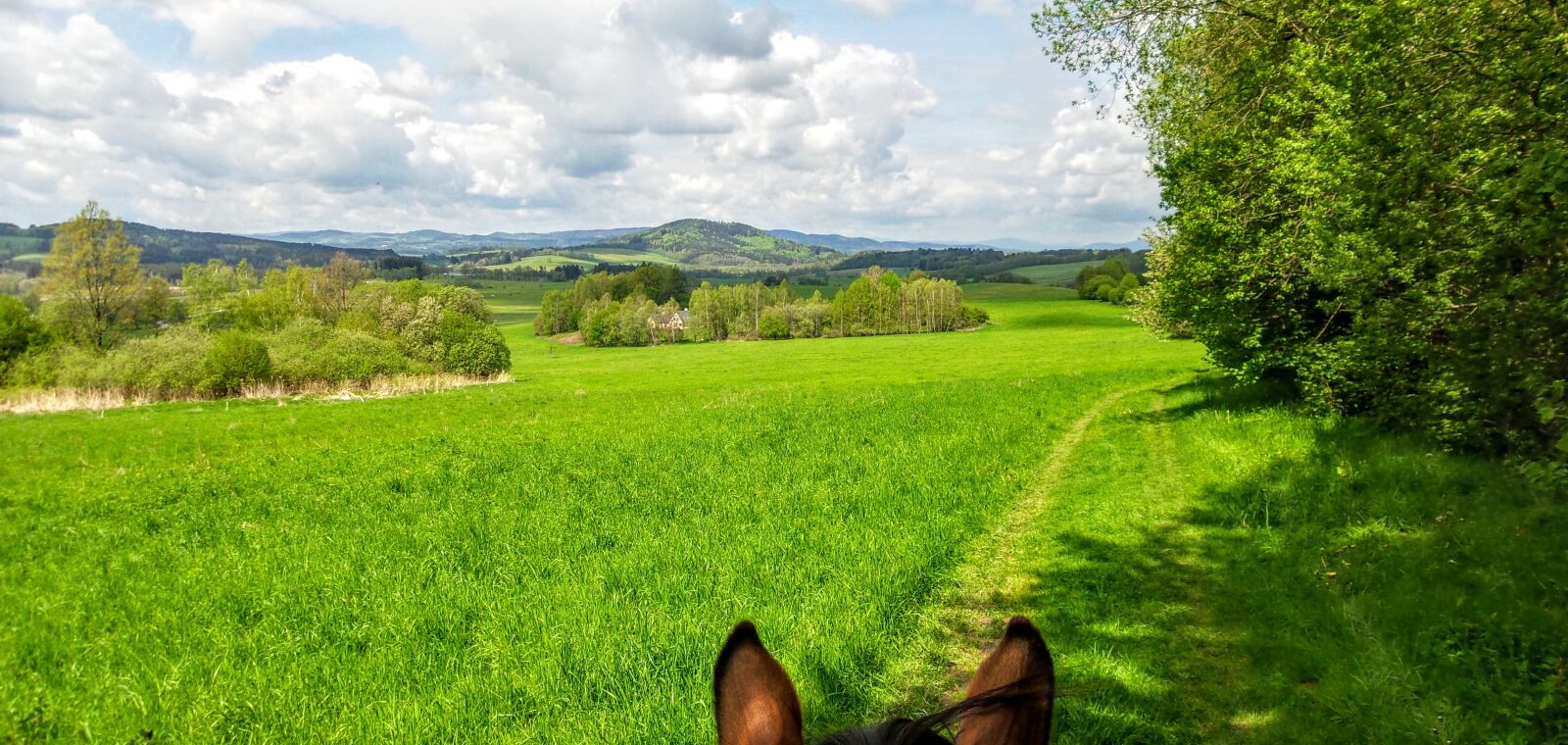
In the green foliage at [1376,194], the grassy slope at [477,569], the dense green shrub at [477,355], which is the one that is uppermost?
the green foliage at [1376,194]

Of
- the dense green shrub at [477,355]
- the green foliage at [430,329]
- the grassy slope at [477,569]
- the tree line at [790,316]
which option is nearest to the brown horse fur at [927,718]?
the grassy slope at [477,569]

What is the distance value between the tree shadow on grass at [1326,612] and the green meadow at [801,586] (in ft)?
0.11

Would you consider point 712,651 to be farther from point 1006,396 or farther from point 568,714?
point 1006,396

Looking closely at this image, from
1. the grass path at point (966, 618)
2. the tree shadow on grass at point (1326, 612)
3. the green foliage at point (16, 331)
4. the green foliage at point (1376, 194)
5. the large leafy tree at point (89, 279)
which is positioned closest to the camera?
the tree shadow on grass at point (1326, 612)

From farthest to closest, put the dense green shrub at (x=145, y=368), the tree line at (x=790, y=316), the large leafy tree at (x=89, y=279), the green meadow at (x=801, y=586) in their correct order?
the tree line at (x=790, y=316), the large leafy tree at (x=89, y=279), the dense green shrub at (x=145, y=368), the green meadow at (x=801, y=586)

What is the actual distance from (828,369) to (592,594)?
42.6 m

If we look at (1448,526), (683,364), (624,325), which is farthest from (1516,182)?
(624,325)

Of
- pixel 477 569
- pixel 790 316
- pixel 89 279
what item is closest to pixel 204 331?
pixel 89 279

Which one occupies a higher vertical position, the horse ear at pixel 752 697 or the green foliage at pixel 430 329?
the horse ear at pixel 752 697

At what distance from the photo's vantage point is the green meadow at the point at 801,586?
490 centimetres

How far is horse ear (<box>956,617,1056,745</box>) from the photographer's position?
4.66 ft

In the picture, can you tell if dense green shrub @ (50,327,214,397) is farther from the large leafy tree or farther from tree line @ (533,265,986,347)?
tree line @ (533,265,986,347)

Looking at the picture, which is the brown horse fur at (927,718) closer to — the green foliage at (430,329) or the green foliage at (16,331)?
the green foliage at (430,329)

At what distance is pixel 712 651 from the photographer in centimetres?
553
